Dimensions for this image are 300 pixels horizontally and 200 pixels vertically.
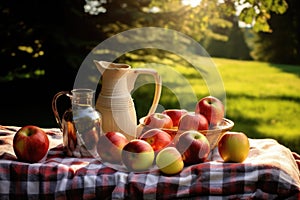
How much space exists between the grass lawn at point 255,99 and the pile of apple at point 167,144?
102cm

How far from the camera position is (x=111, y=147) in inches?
79.4

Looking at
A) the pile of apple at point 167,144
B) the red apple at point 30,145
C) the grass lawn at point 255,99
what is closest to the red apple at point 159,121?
the pile of apple at point 167,144

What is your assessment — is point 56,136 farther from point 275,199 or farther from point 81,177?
point 275,199

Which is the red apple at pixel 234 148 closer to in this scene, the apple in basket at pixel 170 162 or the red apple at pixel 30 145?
the apple in basket at pixel 170 162

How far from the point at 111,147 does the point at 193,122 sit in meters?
0.40

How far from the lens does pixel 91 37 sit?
19.1 ft

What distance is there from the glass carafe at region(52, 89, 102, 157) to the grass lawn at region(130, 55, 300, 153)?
3.75ft

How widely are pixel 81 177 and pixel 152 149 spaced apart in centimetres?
33

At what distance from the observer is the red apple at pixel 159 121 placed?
7.19 ft

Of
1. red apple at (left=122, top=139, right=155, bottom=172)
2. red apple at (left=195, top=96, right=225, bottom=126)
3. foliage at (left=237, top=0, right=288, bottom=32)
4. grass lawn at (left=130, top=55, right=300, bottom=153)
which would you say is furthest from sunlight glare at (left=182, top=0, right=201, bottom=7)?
red apple at (left=122, top=139, right=155, bottom=172)

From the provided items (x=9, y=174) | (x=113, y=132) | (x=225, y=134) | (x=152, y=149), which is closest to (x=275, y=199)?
(x=225, y=134)

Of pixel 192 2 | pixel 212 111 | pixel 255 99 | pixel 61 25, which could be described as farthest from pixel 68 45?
pixel 255 99

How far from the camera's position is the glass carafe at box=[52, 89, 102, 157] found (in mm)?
2090

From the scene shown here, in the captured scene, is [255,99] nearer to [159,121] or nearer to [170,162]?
[159,121]
